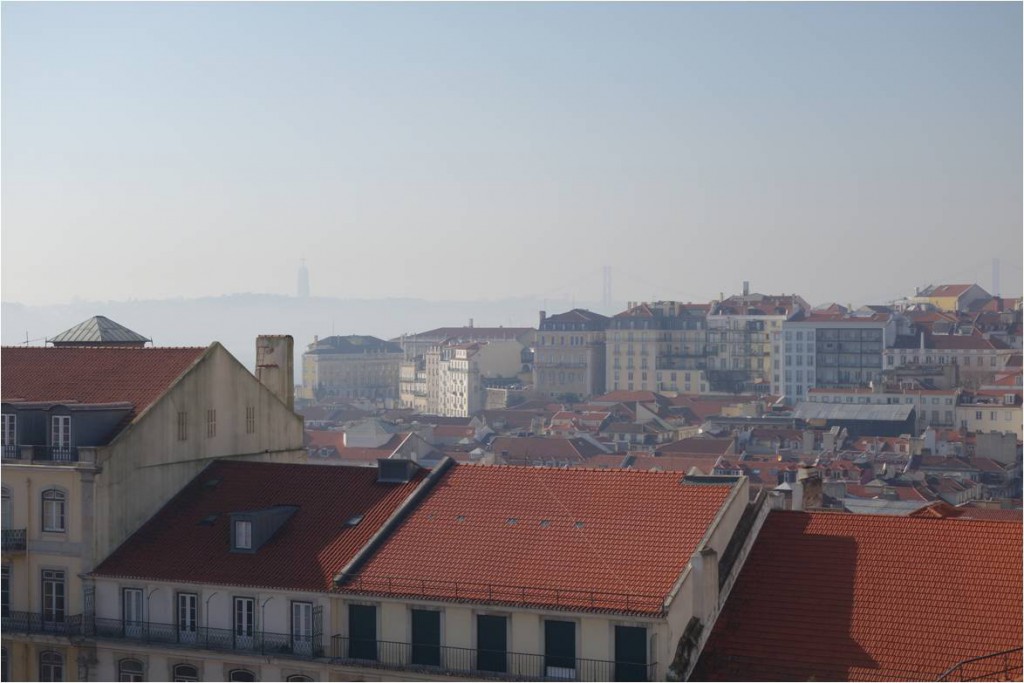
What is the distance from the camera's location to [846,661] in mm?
26953

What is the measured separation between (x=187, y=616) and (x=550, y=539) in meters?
7.24

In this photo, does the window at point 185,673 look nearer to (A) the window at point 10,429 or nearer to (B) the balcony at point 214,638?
(B) the balcony at point 214,638

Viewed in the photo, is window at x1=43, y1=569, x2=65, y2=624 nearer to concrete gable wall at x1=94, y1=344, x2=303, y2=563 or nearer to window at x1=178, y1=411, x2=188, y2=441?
concrete gable wall at x1=94, y1=344, x2=303, y2=563

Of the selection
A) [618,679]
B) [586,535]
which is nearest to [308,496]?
[586,535]

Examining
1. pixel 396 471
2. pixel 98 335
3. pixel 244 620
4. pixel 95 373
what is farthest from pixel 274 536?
pixel 98 335

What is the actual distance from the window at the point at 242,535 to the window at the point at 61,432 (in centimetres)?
425

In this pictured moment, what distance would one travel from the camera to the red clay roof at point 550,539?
2812cm

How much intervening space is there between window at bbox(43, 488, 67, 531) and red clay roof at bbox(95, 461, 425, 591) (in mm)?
1355

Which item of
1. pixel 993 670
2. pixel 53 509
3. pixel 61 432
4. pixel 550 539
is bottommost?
pixel 993 670

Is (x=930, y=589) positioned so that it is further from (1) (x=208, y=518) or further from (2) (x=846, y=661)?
(1) (x=208, y=518)

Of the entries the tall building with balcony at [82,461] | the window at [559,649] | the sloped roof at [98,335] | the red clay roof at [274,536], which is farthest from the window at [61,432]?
the window at [559,649]

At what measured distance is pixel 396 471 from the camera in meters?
33.2

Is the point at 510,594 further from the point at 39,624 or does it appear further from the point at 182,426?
the point at 39,624

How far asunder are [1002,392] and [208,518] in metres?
164
